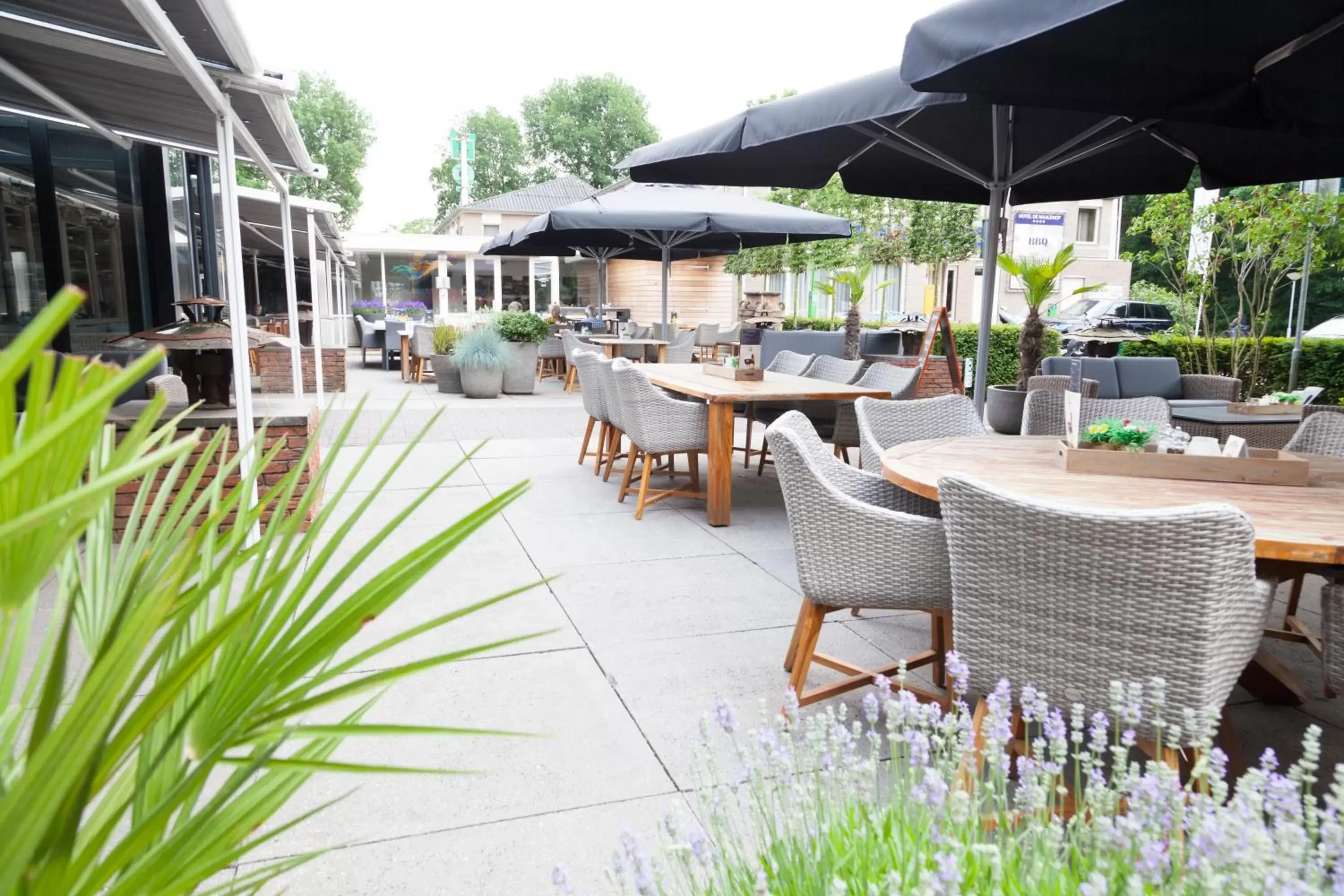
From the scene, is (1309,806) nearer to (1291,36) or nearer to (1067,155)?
(1291,36)

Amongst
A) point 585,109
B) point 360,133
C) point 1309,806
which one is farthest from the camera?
point 585,109

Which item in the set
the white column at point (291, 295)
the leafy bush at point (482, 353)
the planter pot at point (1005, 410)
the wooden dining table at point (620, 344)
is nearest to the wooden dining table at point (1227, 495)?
the white column at point (291, 295)

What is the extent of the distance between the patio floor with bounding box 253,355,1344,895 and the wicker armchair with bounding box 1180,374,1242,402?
184 inches

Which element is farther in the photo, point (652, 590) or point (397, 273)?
point (397, 273)

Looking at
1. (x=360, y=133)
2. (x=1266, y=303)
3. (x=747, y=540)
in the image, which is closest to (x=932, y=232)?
(x=1266, y=303)

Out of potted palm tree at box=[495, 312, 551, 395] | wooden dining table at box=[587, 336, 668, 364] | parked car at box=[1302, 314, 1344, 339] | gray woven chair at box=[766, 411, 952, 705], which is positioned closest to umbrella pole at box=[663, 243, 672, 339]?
wooden dining table at box=[587, 336, 668, 364]

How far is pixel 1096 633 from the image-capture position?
5.68ft

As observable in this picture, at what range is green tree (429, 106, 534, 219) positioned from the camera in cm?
4719

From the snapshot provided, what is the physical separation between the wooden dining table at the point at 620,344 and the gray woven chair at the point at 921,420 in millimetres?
6138

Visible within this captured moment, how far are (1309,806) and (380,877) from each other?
166 cm

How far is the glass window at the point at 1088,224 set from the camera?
27.7 metres

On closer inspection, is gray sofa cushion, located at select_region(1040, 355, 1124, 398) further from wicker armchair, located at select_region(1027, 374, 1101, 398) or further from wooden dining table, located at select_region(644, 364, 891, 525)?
wooden dining table, located at select_region(644, 364, 891, 525)

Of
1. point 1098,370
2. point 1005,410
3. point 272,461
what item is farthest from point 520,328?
point 272,461

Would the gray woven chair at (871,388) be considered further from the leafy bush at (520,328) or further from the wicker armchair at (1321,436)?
the leafy bush at (520,328)
